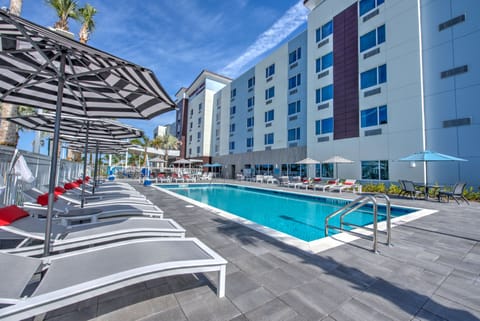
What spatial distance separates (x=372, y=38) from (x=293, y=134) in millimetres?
9443

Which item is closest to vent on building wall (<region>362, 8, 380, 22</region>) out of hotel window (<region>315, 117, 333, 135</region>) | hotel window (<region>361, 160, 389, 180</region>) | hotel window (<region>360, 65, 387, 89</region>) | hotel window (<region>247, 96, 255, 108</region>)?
hotel window (<region>360, 65, 387, 89</region>)

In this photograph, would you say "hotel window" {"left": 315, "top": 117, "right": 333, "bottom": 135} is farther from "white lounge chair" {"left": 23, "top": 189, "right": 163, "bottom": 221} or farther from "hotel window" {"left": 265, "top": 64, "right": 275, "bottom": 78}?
"white lounge chair" {"left": 23, "top": 189, "right": 163, "bottom": 221}

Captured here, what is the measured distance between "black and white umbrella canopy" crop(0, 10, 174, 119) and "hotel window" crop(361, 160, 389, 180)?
48.2ft

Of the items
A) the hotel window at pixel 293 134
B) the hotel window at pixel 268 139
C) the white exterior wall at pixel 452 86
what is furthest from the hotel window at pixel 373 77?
the hotel window at pixel 268 139

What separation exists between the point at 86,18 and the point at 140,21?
3.74 m

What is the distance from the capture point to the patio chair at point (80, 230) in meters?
2.76

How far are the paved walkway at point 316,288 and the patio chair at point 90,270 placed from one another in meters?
0.34

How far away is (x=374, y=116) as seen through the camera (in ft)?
46.5

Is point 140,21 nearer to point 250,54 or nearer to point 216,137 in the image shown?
point 250,54

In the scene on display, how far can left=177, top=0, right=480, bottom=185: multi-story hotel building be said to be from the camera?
10.8 metres

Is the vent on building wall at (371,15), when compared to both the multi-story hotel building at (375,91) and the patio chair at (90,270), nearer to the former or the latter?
the multi-story hotel building at (375,91)

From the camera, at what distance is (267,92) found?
23766 millimetres

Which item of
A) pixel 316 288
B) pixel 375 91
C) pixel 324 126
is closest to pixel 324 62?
pixel 375 91

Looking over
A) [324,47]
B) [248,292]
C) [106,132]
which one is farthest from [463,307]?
[324,47]
